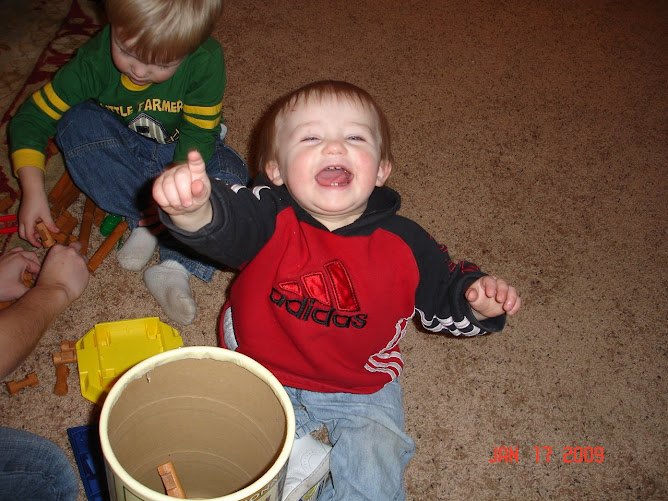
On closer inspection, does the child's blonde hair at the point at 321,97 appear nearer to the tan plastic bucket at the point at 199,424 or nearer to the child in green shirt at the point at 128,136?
the child in green shirt at the point at 128,136

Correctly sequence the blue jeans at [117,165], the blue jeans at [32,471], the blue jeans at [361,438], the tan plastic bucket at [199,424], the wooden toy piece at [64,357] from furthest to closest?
the blue jeans at [117,165], the wooden toy piece at [64,357], the blue jeans at [361,438], the blue jeans at [32,471], the tan plastic bucket at [199,424]

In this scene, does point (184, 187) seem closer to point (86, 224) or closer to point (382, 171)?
point (382, 171)

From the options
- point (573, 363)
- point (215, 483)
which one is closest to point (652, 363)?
point (573, 363)

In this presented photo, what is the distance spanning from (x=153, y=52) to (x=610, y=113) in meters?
1.24

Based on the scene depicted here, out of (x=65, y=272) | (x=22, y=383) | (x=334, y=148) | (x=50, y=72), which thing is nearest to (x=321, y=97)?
(x=334, y=148)

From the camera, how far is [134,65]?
2.95ft

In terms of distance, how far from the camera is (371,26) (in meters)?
1.59

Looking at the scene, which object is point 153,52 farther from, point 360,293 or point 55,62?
point 55,62

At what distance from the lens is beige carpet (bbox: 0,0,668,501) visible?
980mm

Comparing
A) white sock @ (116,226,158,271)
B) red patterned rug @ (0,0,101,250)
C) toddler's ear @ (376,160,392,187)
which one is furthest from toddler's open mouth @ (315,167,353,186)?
red patterned rug @ (0,0,101,250)

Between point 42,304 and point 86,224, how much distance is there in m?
0.23

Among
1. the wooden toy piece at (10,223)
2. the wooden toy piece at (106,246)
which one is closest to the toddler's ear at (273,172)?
the wooden toy piece at (106,246)

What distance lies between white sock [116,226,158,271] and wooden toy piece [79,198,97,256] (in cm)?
6

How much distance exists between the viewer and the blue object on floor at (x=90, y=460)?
81cm
